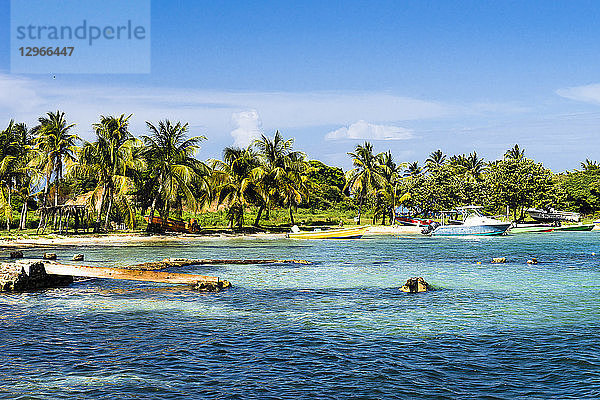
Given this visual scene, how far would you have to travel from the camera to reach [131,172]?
54.8 metres

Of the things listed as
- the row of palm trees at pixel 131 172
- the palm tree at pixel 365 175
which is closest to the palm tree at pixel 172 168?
the row of palm trees at pixel 131 172

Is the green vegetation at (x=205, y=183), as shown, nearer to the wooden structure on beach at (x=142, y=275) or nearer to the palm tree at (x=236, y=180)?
the palm tree at (x=236, y=180)

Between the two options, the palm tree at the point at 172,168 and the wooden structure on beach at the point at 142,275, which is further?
the palm tree at the point at 172,168

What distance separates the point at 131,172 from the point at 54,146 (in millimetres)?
6898

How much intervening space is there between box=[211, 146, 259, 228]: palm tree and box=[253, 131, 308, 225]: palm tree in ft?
3.13

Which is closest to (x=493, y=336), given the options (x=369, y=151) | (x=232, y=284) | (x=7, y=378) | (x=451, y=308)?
(x=451, y=308)

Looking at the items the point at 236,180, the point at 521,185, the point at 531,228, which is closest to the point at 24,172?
the point at 236,180

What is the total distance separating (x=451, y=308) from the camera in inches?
611

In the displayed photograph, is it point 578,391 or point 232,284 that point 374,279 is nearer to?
point 232,284

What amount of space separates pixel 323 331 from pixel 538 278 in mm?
13022

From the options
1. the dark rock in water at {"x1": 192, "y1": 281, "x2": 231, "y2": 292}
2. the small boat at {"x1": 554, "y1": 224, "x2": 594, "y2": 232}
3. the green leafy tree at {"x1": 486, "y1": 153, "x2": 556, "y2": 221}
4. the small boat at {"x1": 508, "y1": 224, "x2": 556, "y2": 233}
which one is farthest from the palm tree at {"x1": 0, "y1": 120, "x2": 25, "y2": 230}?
the small boat at {"x1": 554, "y1": 224, "x2": 594, "y2": 232}

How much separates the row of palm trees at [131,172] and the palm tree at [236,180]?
0.33 ft

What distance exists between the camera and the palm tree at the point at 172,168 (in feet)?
179

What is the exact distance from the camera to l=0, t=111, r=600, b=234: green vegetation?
5266 centimetres
